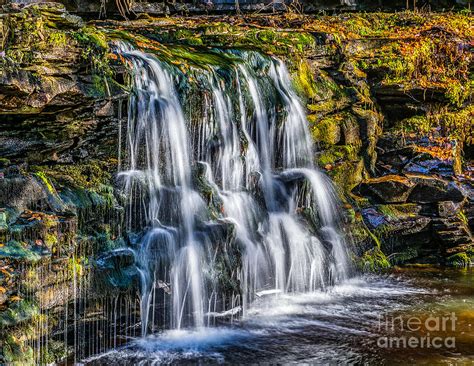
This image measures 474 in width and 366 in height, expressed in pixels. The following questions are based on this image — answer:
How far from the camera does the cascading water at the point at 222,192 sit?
6586 millimetres

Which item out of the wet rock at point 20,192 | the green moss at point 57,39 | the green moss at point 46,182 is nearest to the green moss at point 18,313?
the wet rock at point 20,192

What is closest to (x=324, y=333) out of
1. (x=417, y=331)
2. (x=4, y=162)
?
(x=417, y=331)

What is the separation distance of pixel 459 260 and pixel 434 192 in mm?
1242

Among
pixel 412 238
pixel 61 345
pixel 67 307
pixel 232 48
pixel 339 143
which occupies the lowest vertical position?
pixel 61 345

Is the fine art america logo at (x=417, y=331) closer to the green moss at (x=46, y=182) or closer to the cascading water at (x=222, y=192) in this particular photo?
the cascading water at (x=222, y=192)

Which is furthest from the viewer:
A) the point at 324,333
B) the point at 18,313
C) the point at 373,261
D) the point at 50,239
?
the point at 373,261

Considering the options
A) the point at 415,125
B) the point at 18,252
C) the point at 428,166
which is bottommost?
the point at 18,252

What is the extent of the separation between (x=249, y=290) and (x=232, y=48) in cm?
463

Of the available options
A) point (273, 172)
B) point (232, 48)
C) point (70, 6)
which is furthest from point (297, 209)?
point (70, 6)

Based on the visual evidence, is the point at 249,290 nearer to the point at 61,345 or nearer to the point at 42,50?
the point at 61,345

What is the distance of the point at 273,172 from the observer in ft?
29.5

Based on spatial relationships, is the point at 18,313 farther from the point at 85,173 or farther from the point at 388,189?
the point at 388,189

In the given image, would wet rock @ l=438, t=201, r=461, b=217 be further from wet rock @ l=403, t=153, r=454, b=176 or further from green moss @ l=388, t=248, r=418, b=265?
green moss @ l=388, t=248, r=418, b=265

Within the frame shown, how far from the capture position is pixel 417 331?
6266 millimetres
